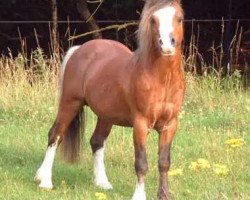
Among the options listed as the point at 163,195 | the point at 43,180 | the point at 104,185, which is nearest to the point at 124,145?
the point at 104,185

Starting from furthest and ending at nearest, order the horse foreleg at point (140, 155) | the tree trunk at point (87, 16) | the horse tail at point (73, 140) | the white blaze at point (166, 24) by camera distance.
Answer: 1. the tree trunk at point (87, 16)
2. the horse tail at point (73, 140)
3. the horse foreleg at point (140, 155)
4. the white blaze at point (166, 24)

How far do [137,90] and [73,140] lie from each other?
141 centimetres

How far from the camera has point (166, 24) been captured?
5375mm

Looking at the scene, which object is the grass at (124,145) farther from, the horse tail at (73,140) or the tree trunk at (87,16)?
the tree trunk at (87,16)

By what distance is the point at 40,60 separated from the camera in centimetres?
1109

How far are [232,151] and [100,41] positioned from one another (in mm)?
1789

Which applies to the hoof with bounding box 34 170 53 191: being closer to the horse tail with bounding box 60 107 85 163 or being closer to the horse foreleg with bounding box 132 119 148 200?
the horse tail with bounding box 60 107 85 163

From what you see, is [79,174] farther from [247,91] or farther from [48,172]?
[247,91]

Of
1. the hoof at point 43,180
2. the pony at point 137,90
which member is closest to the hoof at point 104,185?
the pony at point 137,90

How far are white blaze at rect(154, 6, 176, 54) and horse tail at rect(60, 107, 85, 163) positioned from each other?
1728 millimetres

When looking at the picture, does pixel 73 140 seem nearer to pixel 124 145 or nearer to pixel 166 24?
pixel 124 145

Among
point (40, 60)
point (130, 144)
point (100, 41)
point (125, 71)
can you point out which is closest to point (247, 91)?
point (40, 60)

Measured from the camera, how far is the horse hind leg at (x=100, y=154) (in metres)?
6.43

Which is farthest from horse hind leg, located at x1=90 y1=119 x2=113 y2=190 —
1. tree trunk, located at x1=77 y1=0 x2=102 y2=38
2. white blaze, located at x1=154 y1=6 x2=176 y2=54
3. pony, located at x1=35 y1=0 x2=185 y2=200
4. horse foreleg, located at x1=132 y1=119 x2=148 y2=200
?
tree trunk, located at x1=77 y1=0 x2=102 y2=38
